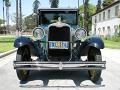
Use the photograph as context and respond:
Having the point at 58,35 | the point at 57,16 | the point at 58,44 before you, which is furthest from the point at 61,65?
the point at 57,16

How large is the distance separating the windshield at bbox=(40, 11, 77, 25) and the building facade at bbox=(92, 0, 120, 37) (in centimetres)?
3344

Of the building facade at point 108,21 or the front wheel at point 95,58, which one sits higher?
the building facade at point 108,21

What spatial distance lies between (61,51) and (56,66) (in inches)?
46.9

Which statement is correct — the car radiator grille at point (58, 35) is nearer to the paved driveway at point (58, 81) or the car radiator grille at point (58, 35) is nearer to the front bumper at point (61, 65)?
the paved driveway at point (58, 81)

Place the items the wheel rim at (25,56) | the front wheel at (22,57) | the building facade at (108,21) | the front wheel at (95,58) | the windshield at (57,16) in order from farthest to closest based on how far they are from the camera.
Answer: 1. the building facade at (108,21)
2. the windshield at (57,16)
3. the wheel rim at (25,56)
4. the front wheel at (22,57)
5. the front wheel at (95,58)

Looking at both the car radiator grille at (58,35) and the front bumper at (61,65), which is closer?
the front bumper at (61,65)

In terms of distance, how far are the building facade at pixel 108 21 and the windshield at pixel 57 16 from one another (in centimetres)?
3344

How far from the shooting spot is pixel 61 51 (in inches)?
396

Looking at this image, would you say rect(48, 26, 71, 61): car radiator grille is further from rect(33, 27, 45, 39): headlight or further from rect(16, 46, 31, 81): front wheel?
rect(16, 46, 31, 81): front wheel

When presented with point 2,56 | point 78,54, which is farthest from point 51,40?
point 2,56

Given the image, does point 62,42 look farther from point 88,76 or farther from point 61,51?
point 88,76

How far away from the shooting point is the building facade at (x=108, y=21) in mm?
46981

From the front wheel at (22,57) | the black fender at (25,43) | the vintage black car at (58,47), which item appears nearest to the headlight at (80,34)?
the vintage black car at (58,47)

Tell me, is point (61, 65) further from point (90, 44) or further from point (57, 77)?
point (57, 77)
